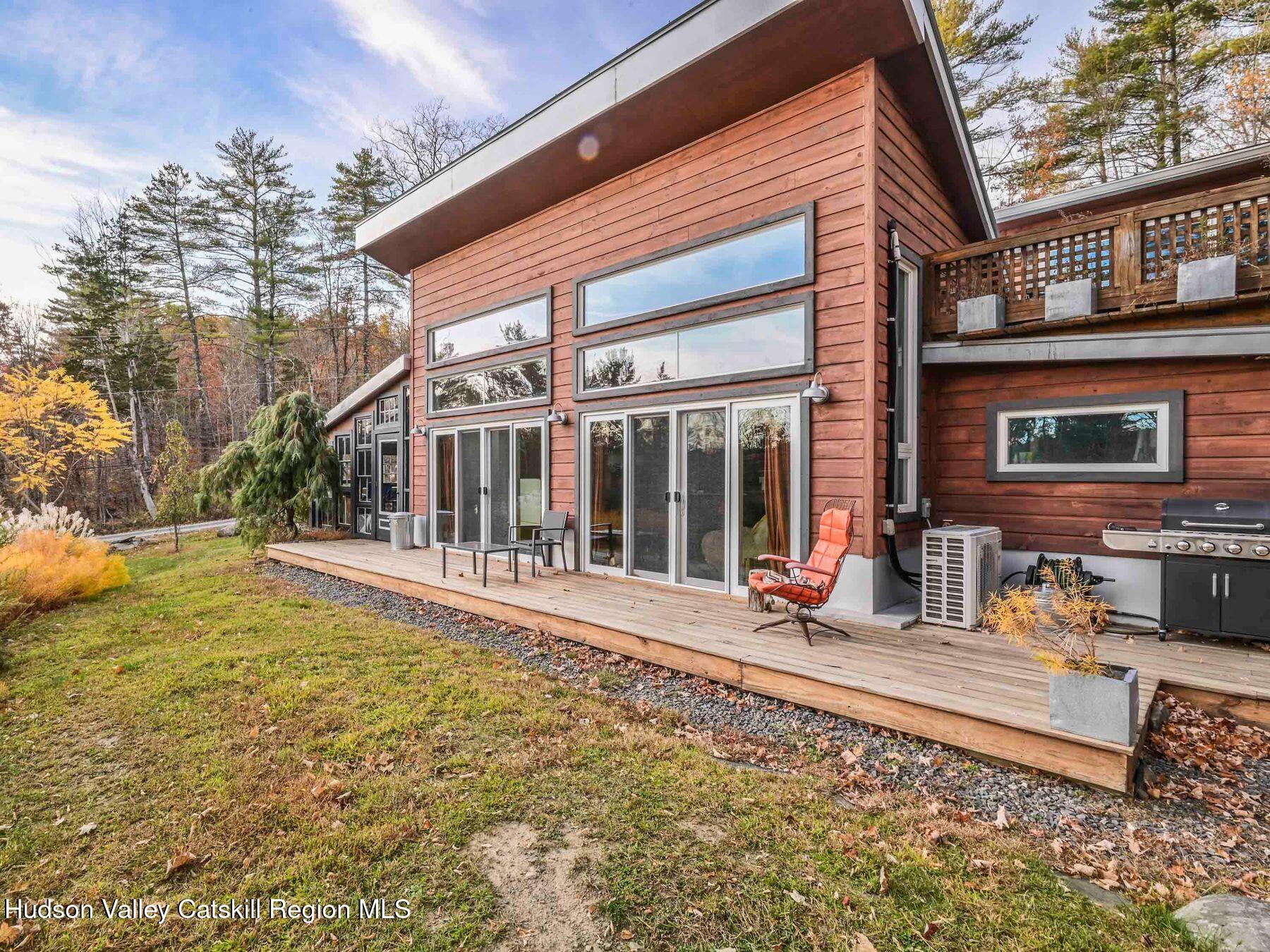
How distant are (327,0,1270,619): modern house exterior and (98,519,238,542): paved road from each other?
13.3 meters

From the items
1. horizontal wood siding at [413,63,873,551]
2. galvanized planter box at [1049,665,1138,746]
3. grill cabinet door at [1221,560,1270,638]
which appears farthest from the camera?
horizontal wood siding at [413,63,873,551]

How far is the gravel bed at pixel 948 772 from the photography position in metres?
2.31

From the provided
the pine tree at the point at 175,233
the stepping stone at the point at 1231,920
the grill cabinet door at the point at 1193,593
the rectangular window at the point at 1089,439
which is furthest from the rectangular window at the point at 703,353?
the pine tree at the point at 175,233

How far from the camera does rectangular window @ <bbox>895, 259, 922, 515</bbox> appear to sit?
502cm

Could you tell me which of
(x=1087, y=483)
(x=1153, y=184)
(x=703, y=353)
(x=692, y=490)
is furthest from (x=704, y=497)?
(x=1153, y=184)

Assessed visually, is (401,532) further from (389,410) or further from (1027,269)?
(1027,269)

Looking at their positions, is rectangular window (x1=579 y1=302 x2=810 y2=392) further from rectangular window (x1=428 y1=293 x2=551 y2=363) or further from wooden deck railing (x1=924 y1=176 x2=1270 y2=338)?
wooden deck railing (x1=924 y1=176 x2=1270 y2=338)

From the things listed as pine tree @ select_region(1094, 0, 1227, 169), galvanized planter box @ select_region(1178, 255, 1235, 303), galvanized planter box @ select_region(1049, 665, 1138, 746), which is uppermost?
pine tree @ select_region(1094, 0, 1227, 169)

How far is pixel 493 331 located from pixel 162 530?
14.1 metres

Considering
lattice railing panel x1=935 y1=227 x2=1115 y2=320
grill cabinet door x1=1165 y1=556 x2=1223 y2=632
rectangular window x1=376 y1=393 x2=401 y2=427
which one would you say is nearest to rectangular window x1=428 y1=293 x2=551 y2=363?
rectangular window x1=376 y1=393 x2=401 y2=427

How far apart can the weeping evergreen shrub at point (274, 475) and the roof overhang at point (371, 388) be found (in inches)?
21.1

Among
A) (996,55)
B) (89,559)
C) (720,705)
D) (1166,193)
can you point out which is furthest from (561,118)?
(996,55)

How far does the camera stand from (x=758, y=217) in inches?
209

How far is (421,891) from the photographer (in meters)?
1.94
